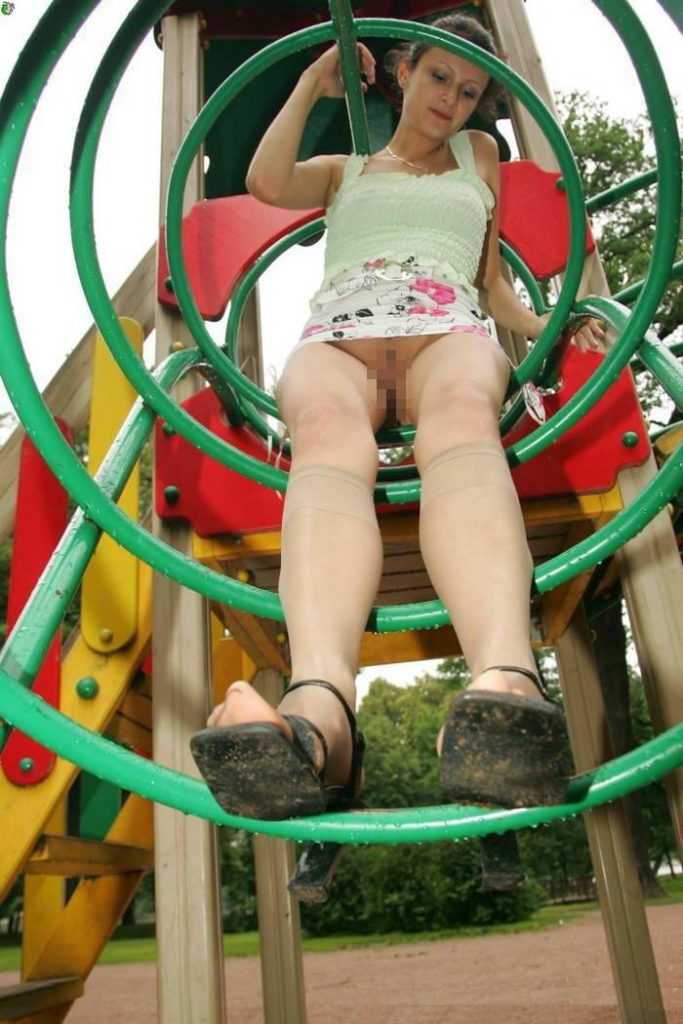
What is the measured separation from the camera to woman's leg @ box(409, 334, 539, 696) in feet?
2.44

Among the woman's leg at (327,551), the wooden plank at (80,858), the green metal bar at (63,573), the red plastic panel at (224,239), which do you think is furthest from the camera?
the red plastic panel at (224,239)

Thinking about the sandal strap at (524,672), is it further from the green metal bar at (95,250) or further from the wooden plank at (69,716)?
the wooden plank at (69,716)

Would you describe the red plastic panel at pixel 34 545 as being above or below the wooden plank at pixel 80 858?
above

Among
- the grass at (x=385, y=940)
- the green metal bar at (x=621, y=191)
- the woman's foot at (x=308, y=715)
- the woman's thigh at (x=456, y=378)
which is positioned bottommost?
the grass at (x=385, y=940)

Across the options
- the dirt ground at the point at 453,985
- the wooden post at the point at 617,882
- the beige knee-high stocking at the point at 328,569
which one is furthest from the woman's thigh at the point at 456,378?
the dirt ground at the point at 453,985

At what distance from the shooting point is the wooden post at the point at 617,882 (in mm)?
2051

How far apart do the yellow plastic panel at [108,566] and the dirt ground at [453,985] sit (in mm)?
1494

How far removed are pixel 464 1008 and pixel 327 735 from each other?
3409 mm

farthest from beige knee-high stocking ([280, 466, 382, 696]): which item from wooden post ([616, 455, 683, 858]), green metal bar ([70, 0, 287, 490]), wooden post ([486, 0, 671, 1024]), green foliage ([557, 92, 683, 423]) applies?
green foliage ([557, 92, 683, 423])

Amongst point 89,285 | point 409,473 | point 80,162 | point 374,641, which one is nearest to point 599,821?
point 374,641

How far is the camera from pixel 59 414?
2.18m

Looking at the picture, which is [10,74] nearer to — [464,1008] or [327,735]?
[327,735]

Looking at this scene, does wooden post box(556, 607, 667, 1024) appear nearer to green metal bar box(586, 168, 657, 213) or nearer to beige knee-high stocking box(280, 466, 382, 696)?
green metal bar box(586, 168, 657, 213)

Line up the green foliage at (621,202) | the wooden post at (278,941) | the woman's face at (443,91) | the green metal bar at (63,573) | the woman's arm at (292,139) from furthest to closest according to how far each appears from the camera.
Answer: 1. the green foliage at (621,202)
2. the wooden post at (278,941)
3. the woman's face at (443,91)
4. the woman's arm at (292,139)
5. the green metal bar at (63,573)
